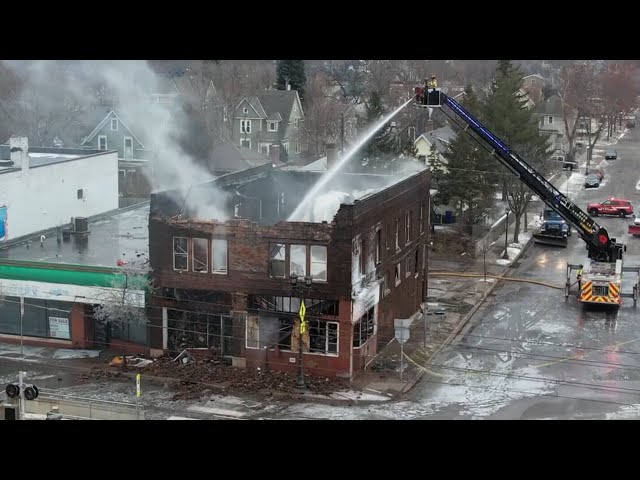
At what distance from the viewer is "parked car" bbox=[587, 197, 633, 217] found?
59188mm

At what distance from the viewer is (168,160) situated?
4403 cm

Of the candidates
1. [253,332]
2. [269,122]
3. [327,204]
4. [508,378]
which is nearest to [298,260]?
[253,332]

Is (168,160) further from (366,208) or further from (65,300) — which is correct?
(366,208)

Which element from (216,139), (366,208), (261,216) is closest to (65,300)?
(261,216)

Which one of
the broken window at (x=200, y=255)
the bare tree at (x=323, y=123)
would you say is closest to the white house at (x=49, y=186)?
the broken window at (x=200, y=255)

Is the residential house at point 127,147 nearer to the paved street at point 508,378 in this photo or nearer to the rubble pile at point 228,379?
the paved street at point 508,378

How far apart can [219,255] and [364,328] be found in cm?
522

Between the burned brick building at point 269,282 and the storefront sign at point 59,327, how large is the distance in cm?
351

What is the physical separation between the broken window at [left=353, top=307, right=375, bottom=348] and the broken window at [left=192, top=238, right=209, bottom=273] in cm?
519

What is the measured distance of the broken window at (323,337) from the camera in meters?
28.5

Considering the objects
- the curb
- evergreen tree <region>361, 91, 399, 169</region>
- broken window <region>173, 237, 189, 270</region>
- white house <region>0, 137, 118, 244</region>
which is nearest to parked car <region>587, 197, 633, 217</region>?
evergreen tree <region>361, 91, 399, 169</region>

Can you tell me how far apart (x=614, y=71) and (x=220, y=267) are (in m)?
84.3

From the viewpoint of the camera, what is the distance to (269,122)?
272 ft

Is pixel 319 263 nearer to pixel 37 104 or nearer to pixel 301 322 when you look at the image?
pixel 301 322
